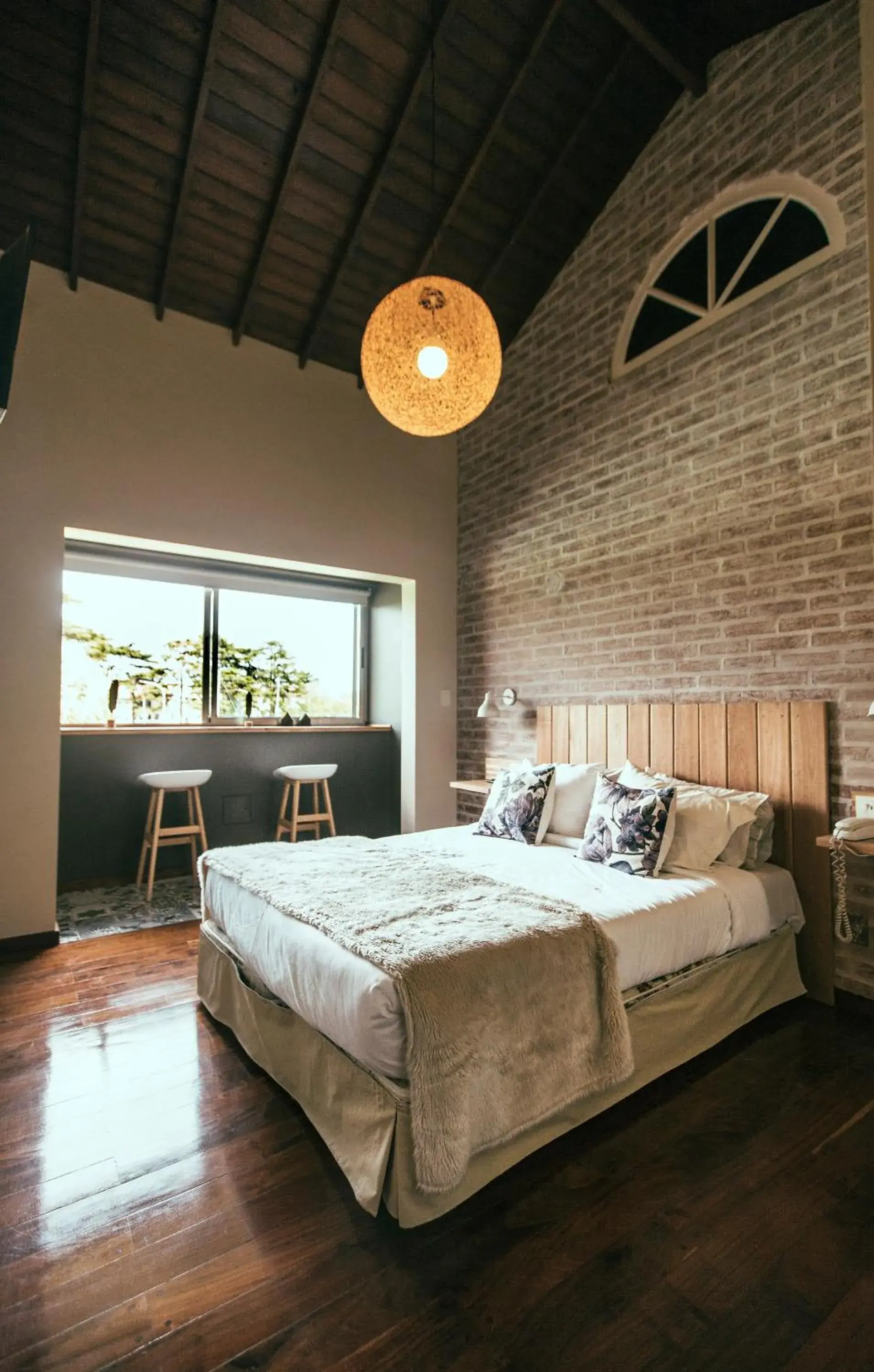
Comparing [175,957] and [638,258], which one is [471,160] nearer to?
[638,258]

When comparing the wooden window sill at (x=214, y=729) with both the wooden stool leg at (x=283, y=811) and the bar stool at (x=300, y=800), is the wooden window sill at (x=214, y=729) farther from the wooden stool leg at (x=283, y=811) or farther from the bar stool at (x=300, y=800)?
the wooden stool leg at (x=283, y=811)

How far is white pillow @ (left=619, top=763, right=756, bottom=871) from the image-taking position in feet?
8.89

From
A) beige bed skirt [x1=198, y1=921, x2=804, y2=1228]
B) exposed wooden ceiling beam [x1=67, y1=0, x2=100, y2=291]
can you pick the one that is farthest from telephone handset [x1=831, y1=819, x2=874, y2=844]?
exposed wooden ceiling beam [x1=67, y1=0, x2=100, y2=291]

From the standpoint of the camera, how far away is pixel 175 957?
10.8ft

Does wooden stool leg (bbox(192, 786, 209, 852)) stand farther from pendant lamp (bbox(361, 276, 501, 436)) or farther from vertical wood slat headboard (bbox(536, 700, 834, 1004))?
pendant lamp (bbox(361, 276, 501, 436))

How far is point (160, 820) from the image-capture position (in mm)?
4418

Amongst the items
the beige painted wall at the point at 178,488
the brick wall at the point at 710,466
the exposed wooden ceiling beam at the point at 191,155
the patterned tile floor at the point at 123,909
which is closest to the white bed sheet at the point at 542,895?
the brick wall at the point at 710,466

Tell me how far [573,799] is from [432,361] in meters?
2.17

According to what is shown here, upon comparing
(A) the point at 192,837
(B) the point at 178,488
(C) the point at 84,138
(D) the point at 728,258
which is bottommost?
(A) the point at 192,837

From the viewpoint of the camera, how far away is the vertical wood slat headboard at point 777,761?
9.18ft

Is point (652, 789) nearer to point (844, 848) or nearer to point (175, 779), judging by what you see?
point (844, 848)

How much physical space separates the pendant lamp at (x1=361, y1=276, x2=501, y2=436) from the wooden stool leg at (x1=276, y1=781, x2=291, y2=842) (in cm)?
314

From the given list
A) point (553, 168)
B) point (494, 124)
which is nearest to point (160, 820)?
point (494, 124)

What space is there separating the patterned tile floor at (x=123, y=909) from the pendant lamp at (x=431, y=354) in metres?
3.11
